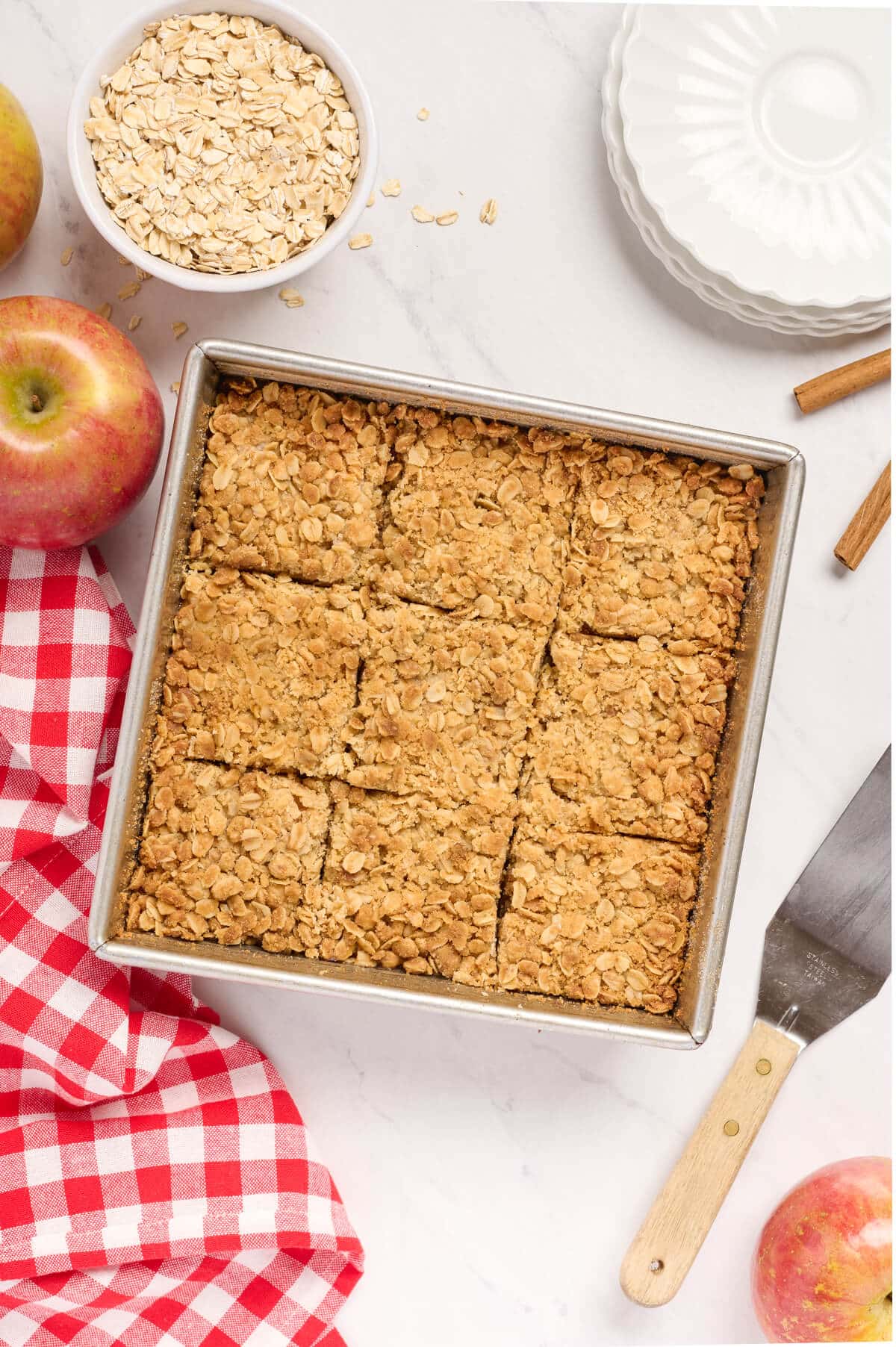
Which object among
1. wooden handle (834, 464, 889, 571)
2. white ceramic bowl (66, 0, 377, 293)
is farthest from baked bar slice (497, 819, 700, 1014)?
white ceramic bowl (66, 0, 377, 293)

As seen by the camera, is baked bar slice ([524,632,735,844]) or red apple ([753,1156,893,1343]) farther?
red apple ([753,1156,893,1343])

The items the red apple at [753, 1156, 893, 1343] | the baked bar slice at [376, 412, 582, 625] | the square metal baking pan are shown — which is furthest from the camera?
the red apple at [753, 1156, 893, 1343]

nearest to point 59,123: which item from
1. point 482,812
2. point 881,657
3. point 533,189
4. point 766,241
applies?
point 533,189

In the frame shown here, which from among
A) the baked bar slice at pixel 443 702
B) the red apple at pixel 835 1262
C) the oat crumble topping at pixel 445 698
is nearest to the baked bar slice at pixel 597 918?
the oat crumble topping at pixel 445 698

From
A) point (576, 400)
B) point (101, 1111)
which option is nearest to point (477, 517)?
point (576, 400)

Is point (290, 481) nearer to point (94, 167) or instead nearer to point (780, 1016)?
point (94, 167)

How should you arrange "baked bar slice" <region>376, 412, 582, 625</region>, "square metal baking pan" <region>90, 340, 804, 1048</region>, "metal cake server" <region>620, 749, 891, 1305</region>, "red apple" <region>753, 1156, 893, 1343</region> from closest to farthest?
"square metal baking pan" <region>90, 340, 804, 1048</region> < "baked bar slice" <region>376, 412, 582, 625</region> < "red apple" <region>753, 1156, 893, 1343</region> < "metal cake server" <region>620, 749, 891, 1305</region>

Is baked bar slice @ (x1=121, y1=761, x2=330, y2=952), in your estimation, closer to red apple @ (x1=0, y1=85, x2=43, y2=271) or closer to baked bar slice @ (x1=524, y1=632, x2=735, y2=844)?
baked bar slice @ (x1=524, y1=632, x2=735, y2=844)
